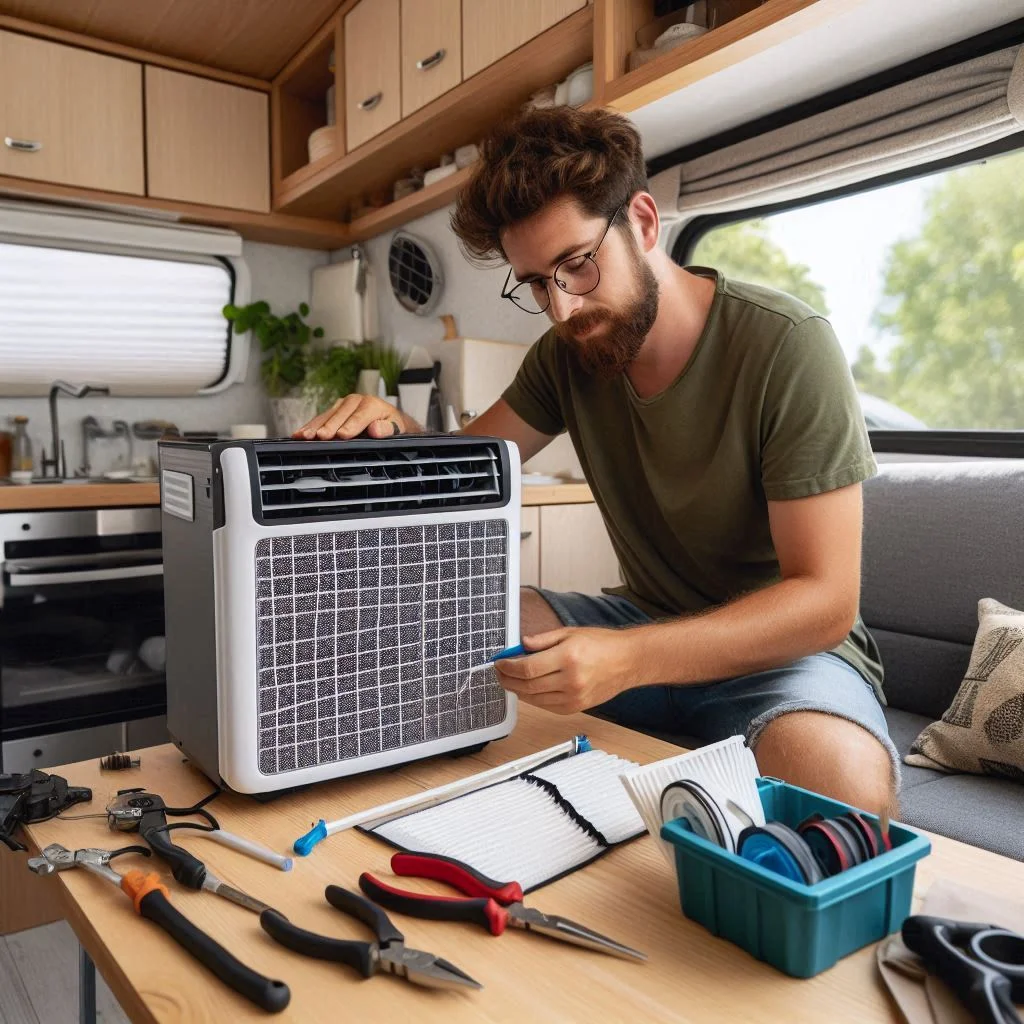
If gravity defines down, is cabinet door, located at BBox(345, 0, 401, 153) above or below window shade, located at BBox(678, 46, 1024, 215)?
above

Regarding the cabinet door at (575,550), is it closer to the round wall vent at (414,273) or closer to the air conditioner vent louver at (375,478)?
the round wall vent at (414,273)

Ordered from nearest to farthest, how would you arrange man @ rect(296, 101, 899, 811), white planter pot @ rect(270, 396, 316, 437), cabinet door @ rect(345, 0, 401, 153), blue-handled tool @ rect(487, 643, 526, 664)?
blue-handled tool @ rect(487, 643, 526, 664), man @ rect(296, 101, 899, 811), cabinet door @ rect(345, 0, 401, 153), white planter pot @ rect(270, 396, 316, 437)

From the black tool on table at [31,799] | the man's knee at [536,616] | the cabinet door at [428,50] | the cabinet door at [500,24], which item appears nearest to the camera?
the black tool on table at [31,799]

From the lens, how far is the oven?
2.06 meters

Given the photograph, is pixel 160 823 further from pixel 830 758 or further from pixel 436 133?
pixel 436 133

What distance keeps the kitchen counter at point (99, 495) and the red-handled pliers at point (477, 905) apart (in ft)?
5.02

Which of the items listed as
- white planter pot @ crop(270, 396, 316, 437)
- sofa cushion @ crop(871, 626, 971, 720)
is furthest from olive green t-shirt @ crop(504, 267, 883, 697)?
white planter pot @ crop(270, 396, 316, 437)

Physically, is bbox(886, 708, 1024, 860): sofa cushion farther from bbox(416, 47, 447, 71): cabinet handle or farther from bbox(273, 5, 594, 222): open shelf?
bbox(416, 47, 447, 71): cabinet handle

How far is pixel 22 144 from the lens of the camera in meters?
2.55

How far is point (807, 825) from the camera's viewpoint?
0.61 meters

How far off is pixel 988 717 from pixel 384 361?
79.6 inches

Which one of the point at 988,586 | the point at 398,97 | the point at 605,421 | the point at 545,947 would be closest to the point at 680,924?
the point at 545,947

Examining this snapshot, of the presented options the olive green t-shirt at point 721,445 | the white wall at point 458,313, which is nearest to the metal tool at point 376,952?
the olive green t-shirt at point 721,445

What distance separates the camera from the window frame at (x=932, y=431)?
1754 millimetres
